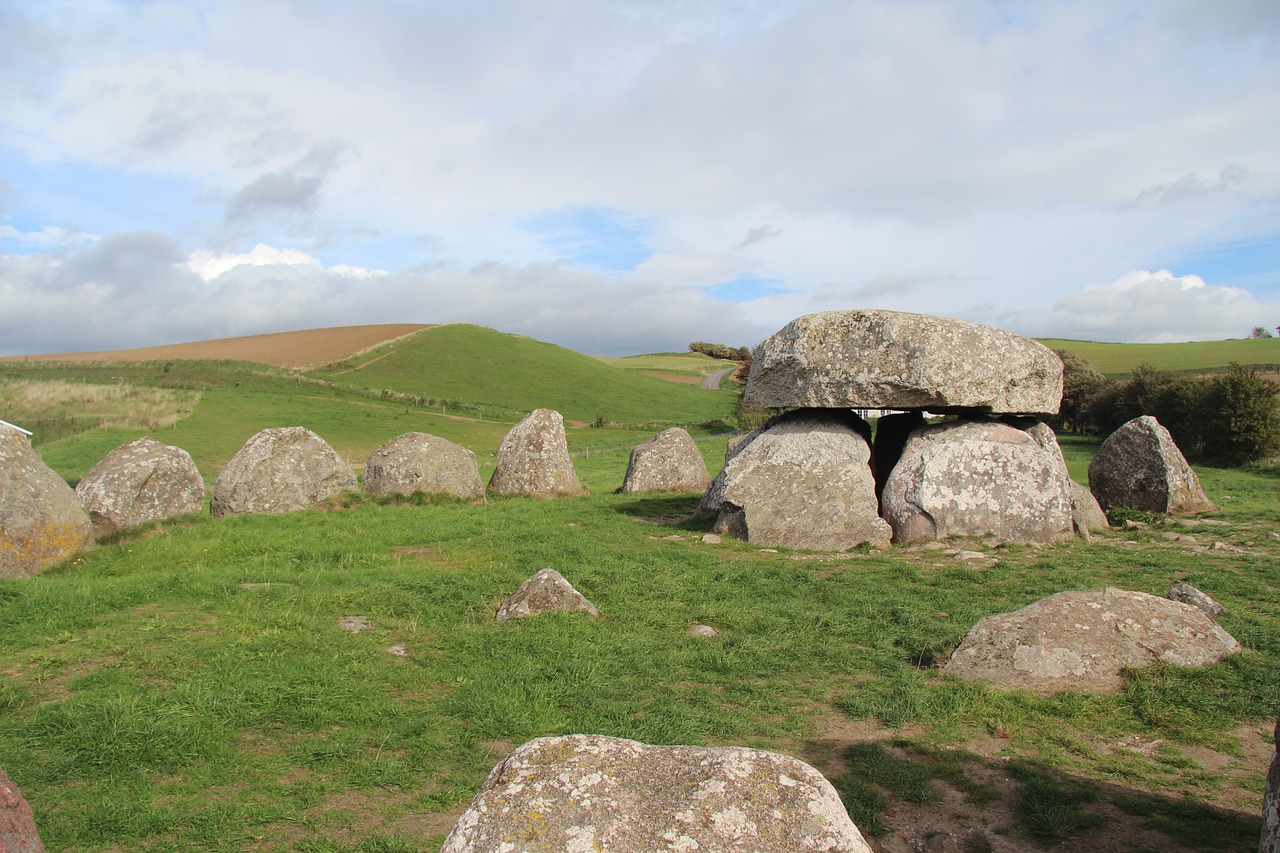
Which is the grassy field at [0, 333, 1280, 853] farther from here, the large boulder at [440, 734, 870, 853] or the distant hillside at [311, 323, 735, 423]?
the distant hillside at [311, 323, 735, 423]

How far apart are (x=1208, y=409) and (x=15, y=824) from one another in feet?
102

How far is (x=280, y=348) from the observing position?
223 feet

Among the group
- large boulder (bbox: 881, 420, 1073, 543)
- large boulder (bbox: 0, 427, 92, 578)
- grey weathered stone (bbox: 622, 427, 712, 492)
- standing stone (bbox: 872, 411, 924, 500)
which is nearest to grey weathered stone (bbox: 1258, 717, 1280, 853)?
large boulder (bbox: 881, 420, 1073, 543)

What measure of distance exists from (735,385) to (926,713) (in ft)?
253

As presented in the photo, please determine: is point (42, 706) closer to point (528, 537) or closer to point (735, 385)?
point (528, 537)

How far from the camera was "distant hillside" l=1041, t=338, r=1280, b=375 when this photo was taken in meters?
60.2

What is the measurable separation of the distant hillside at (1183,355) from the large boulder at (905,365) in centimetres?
4790

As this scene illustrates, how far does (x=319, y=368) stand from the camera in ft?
192

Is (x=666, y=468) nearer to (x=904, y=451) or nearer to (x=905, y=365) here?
(x=904, y=451)

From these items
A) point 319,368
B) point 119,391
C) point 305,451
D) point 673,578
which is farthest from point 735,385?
point 673,578

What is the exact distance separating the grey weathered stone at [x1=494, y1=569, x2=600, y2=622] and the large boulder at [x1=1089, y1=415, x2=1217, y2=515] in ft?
38.5

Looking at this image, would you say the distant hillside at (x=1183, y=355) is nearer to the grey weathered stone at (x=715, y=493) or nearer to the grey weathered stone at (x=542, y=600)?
the grey weathered stone at (x=715, y=493)

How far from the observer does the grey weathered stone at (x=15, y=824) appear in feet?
10.3

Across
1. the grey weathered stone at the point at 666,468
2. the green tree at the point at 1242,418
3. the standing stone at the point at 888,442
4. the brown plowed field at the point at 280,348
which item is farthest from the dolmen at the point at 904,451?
the brown plowed field at the point at 280,348
